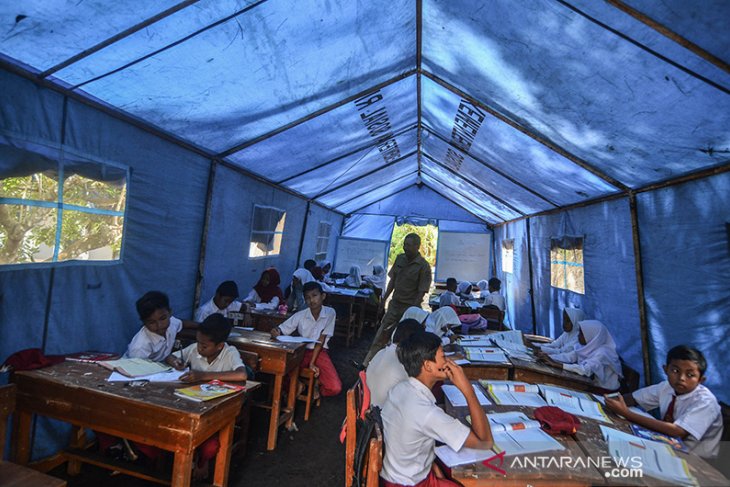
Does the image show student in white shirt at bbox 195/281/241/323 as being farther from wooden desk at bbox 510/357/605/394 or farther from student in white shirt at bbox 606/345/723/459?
student in white shirt at bbox 606/345/723/459

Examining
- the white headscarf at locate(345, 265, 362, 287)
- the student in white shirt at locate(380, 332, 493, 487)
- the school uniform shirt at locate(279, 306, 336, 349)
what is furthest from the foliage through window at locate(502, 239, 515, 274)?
the student in white shirt at locate(380, 332, 493, 487)

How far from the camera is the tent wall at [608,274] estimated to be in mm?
3641

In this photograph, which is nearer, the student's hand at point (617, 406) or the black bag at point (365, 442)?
the black bag at point (365, 442)

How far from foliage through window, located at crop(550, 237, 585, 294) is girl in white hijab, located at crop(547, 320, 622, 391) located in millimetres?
1276

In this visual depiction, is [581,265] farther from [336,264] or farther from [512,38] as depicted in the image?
[336,264]

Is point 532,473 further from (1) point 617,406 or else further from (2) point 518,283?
(2) point 518,283

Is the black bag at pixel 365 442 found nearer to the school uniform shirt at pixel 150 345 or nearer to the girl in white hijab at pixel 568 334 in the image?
the school uniform shirt at pixel 150 345

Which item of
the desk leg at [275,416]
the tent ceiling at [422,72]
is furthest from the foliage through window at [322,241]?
the desk leg at [275,416]

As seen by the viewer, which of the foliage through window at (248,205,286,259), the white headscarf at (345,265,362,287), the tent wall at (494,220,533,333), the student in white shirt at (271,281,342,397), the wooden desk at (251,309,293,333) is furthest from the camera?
the white headscarf at (345,265,362,287)

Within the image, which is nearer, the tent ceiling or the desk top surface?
the tent ceiling

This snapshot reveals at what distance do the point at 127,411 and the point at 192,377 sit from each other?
1.33 ft

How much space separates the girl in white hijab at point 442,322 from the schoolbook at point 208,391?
2606mm

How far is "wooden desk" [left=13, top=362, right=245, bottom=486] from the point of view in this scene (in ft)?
6.39

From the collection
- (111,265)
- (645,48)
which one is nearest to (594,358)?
(645,48)
